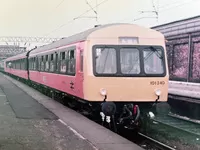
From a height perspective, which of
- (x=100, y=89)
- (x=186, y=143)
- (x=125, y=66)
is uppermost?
(x=125, y=66)

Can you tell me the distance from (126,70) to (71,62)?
2.51 meters

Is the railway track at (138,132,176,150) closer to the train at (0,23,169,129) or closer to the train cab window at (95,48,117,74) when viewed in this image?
the train at (0,23,169,129)

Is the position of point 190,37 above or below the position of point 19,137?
above

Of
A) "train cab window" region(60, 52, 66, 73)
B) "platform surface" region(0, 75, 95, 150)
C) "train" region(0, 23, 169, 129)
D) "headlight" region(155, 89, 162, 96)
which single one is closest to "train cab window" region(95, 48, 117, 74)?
"train" region(0, 23, 169, 129)

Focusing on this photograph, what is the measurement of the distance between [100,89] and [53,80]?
18.8 feet

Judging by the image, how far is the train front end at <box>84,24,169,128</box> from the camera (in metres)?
10.1

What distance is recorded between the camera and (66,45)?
517 inches

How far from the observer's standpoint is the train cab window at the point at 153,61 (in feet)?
34.2

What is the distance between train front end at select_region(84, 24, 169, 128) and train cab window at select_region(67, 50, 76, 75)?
4.76 feet

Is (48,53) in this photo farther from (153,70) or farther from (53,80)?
(153,70)

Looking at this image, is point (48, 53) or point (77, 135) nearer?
point (77, 135)

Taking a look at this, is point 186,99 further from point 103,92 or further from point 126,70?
point 103,92

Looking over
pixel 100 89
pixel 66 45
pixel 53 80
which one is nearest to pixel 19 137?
pixel 100 89

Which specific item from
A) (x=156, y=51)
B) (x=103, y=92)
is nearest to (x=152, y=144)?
(x=103, y=92)
